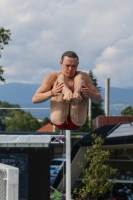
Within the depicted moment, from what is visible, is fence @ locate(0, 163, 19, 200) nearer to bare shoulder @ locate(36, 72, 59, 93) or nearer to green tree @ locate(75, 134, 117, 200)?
bare shoulder @ locate(36, 72, 59, 93)

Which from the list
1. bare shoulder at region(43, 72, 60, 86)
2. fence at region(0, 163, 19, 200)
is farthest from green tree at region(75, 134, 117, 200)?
fence at region(0, 163, 19, 200)

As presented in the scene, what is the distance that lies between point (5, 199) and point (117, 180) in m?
16.9

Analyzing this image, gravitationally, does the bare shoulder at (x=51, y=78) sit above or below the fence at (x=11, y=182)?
above

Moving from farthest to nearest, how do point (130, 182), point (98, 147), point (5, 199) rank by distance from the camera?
point (130, 182)
point (98, 147)
point (5, 199)

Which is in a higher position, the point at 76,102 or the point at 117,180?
the point at 76,102

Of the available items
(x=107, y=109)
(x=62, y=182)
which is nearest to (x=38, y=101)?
(x=62, y=182)

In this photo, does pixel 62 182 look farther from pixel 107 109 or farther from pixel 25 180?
pixel 107 109

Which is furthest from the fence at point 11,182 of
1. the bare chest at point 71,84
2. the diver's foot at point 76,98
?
the bare chest at point 71,84

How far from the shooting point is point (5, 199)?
587cm

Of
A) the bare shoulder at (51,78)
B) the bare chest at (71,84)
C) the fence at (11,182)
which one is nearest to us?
the fence at (11,182)

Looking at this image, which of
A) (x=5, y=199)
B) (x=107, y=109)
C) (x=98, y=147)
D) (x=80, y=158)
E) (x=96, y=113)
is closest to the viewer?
(x=5, y=199)

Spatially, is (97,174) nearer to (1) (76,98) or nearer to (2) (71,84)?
(2) (71,84)

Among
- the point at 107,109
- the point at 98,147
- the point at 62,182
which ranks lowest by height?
the point at 62,182

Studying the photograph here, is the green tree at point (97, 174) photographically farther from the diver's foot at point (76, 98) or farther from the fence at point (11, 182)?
the fence at point (11, 182)
